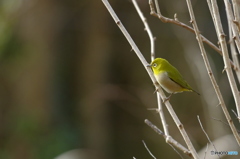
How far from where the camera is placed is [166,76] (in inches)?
121

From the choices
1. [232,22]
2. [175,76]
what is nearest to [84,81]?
[175,76]

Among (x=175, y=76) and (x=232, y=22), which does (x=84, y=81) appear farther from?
(x=232, y=22)

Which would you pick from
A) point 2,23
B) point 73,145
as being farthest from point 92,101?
point 2,23

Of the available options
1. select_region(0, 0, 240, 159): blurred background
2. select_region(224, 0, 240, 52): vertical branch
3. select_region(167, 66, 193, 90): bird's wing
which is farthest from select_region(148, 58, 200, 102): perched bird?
select_region(0, 0, 240, 159): blurred background

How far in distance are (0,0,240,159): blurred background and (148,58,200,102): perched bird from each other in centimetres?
377

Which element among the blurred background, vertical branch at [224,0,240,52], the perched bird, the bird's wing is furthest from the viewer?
the blurred background

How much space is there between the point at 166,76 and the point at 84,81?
560 centimetres

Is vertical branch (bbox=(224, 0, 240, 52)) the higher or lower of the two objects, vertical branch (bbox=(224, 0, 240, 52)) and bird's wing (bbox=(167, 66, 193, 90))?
the higher

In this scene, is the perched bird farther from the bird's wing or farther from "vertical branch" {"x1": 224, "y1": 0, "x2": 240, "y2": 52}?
"vertical branch" {"x1": 224, "y1": 0, "x2": 240, "y2": 52}

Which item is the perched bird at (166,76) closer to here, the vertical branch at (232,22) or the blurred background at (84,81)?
the vertical branch at (232,22)

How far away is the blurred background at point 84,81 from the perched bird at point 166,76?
3771 millimetres

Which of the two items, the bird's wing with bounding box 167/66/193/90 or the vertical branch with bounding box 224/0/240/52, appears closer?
the vertical branch with bounding box 224/0/240/52

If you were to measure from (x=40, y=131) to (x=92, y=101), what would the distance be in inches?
49.9

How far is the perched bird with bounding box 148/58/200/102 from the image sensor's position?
3.00 m
